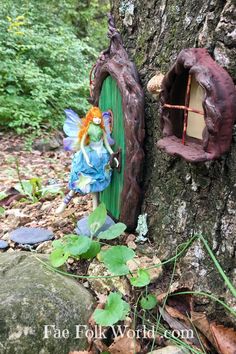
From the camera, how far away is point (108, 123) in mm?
1818

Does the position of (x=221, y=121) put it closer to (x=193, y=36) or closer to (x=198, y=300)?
(x=193, y=36)

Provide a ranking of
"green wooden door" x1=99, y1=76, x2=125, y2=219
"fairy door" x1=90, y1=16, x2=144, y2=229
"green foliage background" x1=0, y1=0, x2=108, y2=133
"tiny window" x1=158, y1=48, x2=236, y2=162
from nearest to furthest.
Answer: "tiny window" x1=158, y1=48, x2=236, y2=162 → "fairy door" x1=90, y1=16, x2=144, y2=229 → "green wooden door" x1=99, y1=76, x2=125, y2=219 → "green foliage background" x1=0, y1=0, x2=108, y2=133

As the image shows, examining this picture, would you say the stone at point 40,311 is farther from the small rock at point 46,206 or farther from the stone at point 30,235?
the small rock at point 46,206

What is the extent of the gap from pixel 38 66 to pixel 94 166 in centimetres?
481

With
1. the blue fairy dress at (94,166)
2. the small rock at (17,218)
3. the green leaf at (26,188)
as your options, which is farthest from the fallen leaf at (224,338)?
the green leaf at (26,188)

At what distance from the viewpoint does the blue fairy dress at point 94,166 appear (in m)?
1.77

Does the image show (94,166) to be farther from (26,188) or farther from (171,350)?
(26,188)

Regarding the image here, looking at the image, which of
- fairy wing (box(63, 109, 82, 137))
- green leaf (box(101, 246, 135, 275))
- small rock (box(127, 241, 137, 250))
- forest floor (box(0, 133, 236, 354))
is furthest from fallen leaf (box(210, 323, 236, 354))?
fairy wing (box(63, 109, 82, 137))

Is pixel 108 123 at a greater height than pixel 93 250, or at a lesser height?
greater

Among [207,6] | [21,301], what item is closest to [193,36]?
[207,6]

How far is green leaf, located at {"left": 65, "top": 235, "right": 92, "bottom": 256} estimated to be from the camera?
1513mm

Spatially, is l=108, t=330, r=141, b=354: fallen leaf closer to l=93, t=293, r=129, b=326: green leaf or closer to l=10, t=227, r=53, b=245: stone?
l=93, t=293, r=129, b=326: green leaf

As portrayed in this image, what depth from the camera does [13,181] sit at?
3.47m

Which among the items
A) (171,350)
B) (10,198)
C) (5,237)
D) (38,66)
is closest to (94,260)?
(171,350)
